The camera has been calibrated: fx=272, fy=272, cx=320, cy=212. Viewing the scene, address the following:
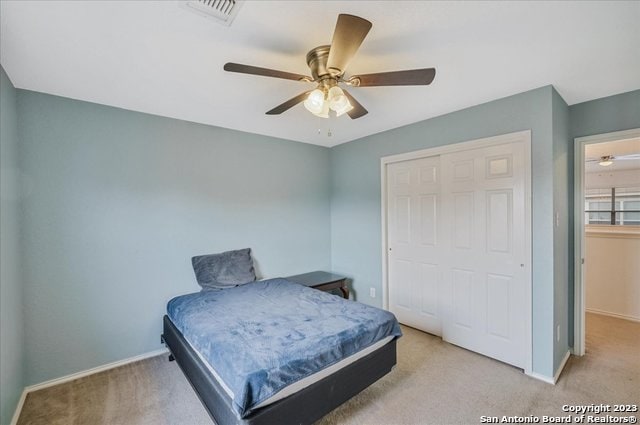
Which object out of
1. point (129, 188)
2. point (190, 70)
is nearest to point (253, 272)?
Answer: point (129, 188)

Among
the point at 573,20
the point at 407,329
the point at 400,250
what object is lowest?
the point at 407,329

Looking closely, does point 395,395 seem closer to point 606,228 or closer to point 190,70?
point 190,70

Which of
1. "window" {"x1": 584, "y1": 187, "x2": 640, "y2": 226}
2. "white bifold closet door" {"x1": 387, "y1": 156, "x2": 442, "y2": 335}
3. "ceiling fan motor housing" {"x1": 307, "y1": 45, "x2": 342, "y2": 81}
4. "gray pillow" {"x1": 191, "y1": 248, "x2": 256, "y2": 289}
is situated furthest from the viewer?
"window" {"x1": 584, "y1": 187, "x2": 640, "y2": 226}

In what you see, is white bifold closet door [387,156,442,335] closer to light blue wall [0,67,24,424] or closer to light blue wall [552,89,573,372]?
light blue wall [552,89,573,372]

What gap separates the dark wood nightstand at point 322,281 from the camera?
11.0 ft

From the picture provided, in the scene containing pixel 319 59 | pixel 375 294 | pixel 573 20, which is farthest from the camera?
pixel 375 294

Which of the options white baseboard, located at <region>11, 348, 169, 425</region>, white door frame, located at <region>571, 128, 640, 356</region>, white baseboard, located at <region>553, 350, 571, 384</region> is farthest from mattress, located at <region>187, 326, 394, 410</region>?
white door frame, located at <region>571, 128, 640, 356</region>

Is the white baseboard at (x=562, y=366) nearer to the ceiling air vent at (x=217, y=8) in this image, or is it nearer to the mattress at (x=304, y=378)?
the mattress at (x=304, y=378)

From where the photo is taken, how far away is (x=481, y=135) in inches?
103

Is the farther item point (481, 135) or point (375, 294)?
point (375, 294)

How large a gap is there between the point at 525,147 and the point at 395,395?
231 cm

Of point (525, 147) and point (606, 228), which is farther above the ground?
point (525, 147)

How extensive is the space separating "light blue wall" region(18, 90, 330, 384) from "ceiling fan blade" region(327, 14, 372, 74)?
212 centimetres

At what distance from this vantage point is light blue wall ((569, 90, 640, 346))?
2.34m
